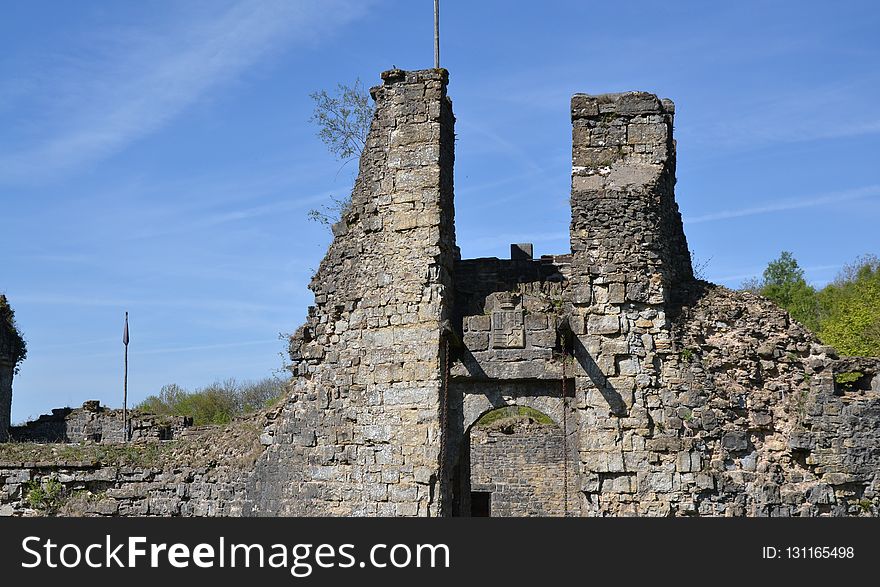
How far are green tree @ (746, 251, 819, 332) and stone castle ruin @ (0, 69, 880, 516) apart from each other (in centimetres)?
1459

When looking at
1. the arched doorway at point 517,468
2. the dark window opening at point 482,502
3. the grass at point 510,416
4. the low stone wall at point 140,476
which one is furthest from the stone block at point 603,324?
the grass at point 510,416

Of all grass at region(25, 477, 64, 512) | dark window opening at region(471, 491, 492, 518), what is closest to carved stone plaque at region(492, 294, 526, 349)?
grass at region(25, 477, 64, 512)

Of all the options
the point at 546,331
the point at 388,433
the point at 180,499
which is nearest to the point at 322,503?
the point at 388,433

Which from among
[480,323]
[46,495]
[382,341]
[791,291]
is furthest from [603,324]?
[791,291]

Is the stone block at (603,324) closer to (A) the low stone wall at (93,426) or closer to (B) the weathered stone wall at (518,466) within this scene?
(A) the low stone wall at (93,426)

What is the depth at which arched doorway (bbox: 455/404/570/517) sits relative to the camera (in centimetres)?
2217

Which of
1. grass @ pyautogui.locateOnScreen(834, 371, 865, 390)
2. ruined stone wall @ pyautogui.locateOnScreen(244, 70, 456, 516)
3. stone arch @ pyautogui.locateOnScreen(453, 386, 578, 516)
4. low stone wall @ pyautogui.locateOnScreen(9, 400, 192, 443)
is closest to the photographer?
grass @ pyautogui.locateOnScreen(834, 371, 865, 390)

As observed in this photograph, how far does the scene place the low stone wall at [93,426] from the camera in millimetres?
18969

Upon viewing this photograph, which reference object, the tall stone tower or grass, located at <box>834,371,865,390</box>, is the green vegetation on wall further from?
grass, located at <box>834,371,865,390</box>

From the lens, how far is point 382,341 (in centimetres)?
1400

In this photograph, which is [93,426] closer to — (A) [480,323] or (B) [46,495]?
(B) [46,495]

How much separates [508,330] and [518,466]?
9213 millimetres

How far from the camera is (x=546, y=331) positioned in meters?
A: 13.8

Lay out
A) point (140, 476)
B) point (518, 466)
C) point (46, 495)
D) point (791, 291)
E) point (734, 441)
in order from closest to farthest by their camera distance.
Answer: point (734, 441)
point (140, 476)
point (46, 495)
point (518, 466)
point (791, 291)
